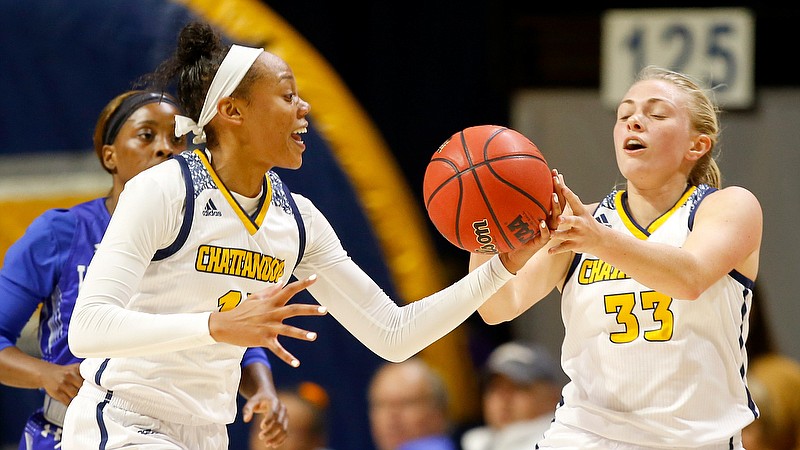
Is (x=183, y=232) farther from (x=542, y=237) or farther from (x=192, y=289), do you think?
(x=542, y=237)

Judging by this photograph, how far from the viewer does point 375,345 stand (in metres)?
3.58

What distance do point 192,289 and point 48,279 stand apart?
874mm

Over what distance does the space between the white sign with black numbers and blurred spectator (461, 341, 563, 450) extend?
106 inches

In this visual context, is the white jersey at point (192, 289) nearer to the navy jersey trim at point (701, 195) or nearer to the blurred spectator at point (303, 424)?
the navy jersey trim at point (701, 195)

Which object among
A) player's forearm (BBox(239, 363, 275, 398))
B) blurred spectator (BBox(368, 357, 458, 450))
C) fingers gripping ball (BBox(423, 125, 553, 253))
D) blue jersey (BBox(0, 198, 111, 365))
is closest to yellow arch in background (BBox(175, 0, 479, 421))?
blurred spectator (BBox(368, 357, 458, 450))

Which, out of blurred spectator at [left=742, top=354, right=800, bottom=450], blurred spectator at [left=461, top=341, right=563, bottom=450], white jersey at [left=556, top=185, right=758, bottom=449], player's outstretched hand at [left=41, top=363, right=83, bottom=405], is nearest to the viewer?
white jersey at [left=556, top=185, right=758, bottom=449]

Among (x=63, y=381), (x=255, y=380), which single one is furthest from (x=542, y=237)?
(x=63, y=381)

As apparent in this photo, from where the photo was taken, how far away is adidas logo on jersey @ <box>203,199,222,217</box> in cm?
323

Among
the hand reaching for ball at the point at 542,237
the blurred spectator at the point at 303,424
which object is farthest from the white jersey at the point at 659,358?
the blurred spectator at the point at 303,424

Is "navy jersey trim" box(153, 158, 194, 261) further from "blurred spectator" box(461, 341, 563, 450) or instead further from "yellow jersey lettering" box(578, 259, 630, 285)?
"blurred spectator" box(461, 341, 563, 450)

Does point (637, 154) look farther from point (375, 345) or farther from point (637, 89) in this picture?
point (375, 345)

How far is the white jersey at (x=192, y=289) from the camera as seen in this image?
117 inches

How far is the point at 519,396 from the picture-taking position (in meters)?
5.32

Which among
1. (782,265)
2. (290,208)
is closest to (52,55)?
(290,208)
